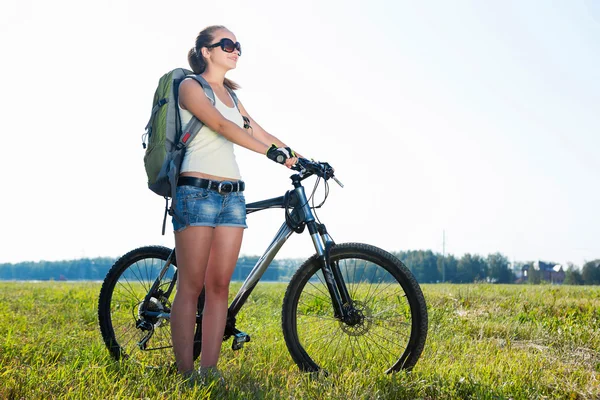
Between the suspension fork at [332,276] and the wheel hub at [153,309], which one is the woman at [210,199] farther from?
the wheel hub at [153,309]

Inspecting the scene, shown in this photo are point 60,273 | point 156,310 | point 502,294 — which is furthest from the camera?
point 60,273

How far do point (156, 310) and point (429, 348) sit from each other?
2374mm

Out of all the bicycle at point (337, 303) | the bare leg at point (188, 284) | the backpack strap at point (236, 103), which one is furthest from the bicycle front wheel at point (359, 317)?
the backpack strap at point (236, 103)

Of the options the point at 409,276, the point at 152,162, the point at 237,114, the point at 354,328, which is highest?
the point at 237,114

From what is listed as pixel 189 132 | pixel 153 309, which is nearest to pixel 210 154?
pixel 189 132

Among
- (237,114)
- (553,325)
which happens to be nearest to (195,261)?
(237,114)

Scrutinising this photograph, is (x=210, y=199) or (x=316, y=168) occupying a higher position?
Result: (x=316, y=168)

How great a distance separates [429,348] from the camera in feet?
17.0

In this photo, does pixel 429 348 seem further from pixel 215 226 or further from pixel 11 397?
pixel 11 397

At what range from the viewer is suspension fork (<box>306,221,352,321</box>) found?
3980mm

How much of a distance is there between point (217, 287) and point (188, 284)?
0.66ft

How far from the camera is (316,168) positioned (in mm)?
3957

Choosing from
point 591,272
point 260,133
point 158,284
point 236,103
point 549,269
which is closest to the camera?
point 236,103

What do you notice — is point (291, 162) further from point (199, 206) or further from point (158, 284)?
point (158, 284)
